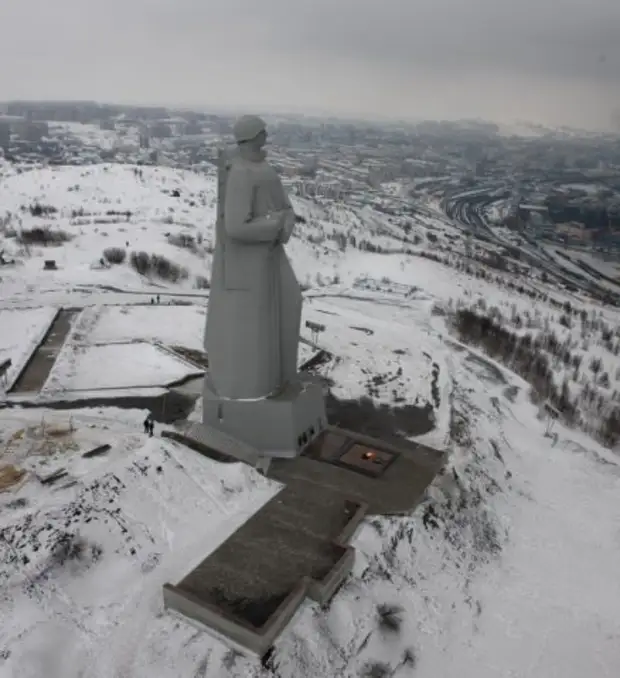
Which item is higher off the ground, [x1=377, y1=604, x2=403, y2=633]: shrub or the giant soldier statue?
the giant soldier statue

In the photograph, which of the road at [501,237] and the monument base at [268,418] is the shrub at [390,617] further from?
the road at [501,237]

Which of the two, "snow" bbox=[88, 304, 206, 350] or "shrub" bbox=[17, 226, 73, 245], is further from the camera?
"shrub" bbox=[17, 226, 73, 245]

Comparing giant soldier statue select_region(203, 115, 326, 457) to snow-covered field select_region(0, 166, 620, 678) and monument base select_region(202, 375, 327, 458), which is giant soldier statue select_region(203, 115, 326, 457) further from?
snow-covered field select_region(0, 166, 620, 678)

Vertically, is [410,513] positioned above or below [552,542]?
above

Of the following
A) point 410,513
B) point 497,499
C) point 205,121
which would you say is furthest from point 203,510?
point 205,121

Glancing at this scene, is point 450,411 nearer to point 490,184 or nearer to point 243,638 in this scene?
point 243,638

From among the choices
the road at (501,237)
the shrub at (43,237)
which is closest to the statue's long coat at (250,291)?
the shrub at (43,237)

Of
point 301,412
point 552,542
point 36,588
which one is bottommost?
point 552,542

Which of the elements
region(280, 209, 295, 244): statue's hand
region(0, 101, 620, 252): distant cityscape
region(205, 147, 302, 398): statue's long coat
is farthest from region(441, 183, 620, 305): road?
region(280, 209, 295, 244): statue's hand
